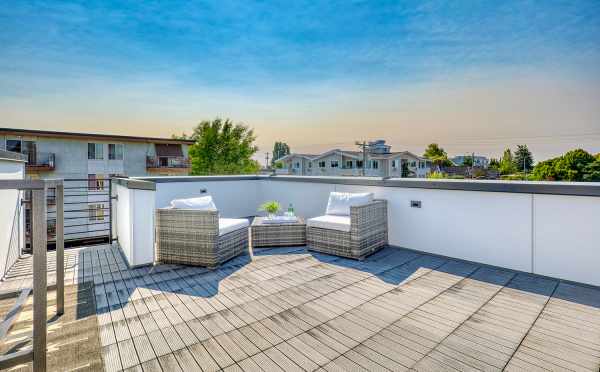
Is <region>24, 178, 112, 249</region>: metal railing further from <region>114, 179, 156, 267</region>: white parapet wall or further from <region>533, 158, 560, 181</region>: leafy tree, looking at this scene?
<region>533, 158, 560, 181</region>: leafy tree

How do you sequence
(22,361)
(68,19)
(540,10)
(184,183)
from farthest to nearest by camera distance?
1. (540,10)
2. (68,19)
3. (184,183)
4. (22,361)

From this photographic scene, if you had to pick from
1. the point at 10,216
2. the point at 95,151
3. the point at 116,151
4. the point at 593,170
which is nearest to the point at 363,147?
the point at 116,151

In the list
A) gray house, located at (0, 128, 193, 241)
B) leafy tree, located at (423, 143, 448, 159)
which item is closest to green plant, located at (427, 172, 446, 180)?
gray house, located at (0, 128, 193, 241)

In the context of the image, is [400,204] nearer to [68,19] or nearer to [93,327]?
[93,327]

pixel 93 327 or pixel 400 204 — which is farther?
pixel 400 204

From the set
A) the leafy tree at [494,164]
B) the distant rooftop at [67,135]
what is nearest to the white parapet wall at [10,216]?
the distant rooftop at [67,135]

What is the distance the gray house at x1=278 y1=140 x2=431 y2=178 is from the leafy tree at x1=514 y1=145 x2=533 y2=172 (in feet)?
70.4

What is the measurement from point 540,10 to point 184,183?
10.3 m

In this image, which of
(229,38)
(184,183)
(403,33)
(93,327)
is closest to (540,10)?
(403,33)

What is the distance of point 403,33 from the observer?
29.4 feet

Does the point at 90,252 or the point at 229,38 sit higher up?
the point at 229,38

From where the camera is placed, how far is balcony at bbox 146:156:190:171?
19250 mm

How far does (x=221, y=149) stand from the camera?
982 inches

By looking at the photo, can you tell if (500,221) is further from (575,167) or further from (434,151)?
(434,151)
